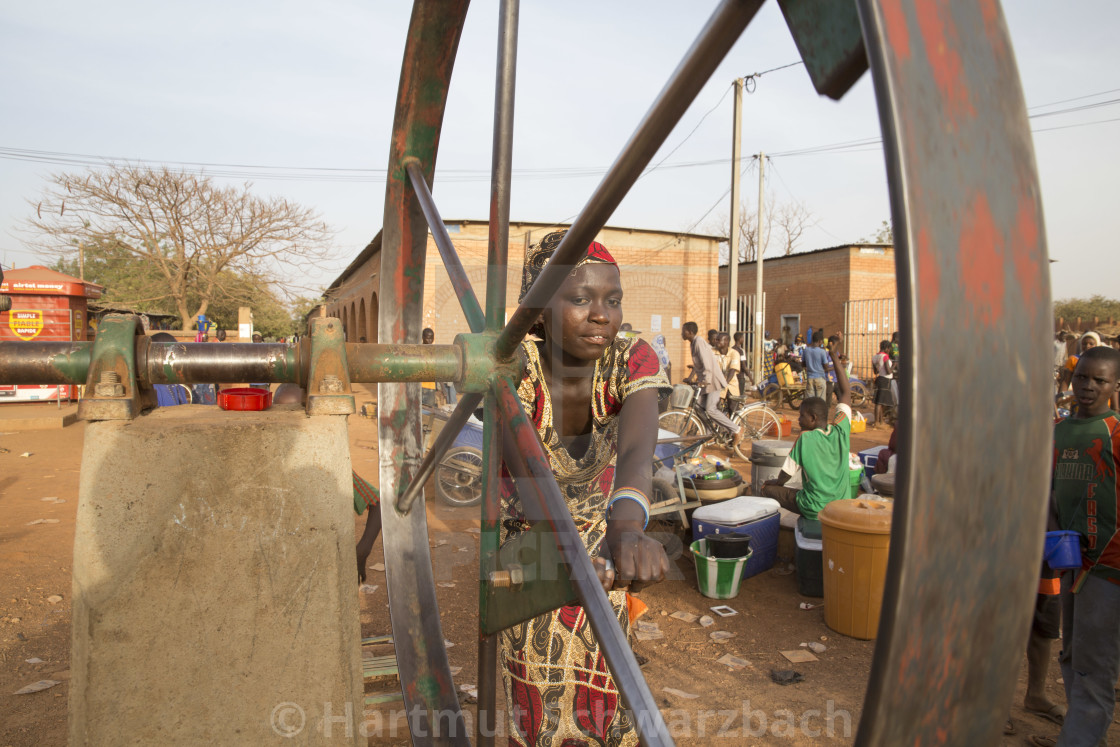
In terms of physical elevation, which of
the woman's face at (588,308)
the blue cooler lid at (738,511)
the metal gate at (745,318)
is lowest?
the blue cooler lid at (738,511)

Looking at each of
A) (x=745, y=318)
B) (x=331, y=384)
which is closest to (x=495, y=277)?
(x=331, y=384)

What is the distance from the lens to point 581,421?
77.7 inches

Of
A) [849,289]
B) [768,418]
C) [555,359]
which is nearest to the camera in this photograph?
[555,359]

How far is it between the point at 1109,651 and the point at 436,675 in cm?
261

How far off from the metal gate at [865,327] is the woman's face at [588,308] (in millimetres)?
17228

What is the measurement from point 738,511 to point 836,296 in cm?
1645

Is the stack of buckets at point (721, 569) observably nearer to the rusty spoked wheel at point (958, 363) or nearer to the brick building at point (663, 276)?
the rusty spoked wheel at point (958, 363)

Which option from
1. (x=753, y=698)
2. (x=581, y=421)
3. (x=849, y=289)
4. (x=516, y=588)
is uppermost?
(x=849, y=289)

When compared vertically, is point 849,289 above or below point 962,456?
above

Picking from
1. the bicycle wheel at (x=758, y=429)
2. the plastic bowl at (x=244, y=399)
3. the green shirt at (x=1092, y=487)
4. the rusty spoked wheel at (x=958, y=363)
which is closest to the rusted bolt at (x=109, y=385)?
the plastic bowl at (x=244, y=399)

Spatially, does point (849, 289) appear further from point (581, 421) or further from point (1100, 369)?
point (581, 421)

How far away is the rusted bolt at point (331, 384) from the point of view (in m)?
1.14

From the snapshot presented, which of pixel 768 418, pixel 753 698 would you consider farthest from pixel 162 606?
pixel 768 418

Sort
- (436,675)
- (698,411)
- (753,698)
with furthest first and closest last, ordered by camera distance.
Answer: (698,411) → (753,698) → (436,675)
